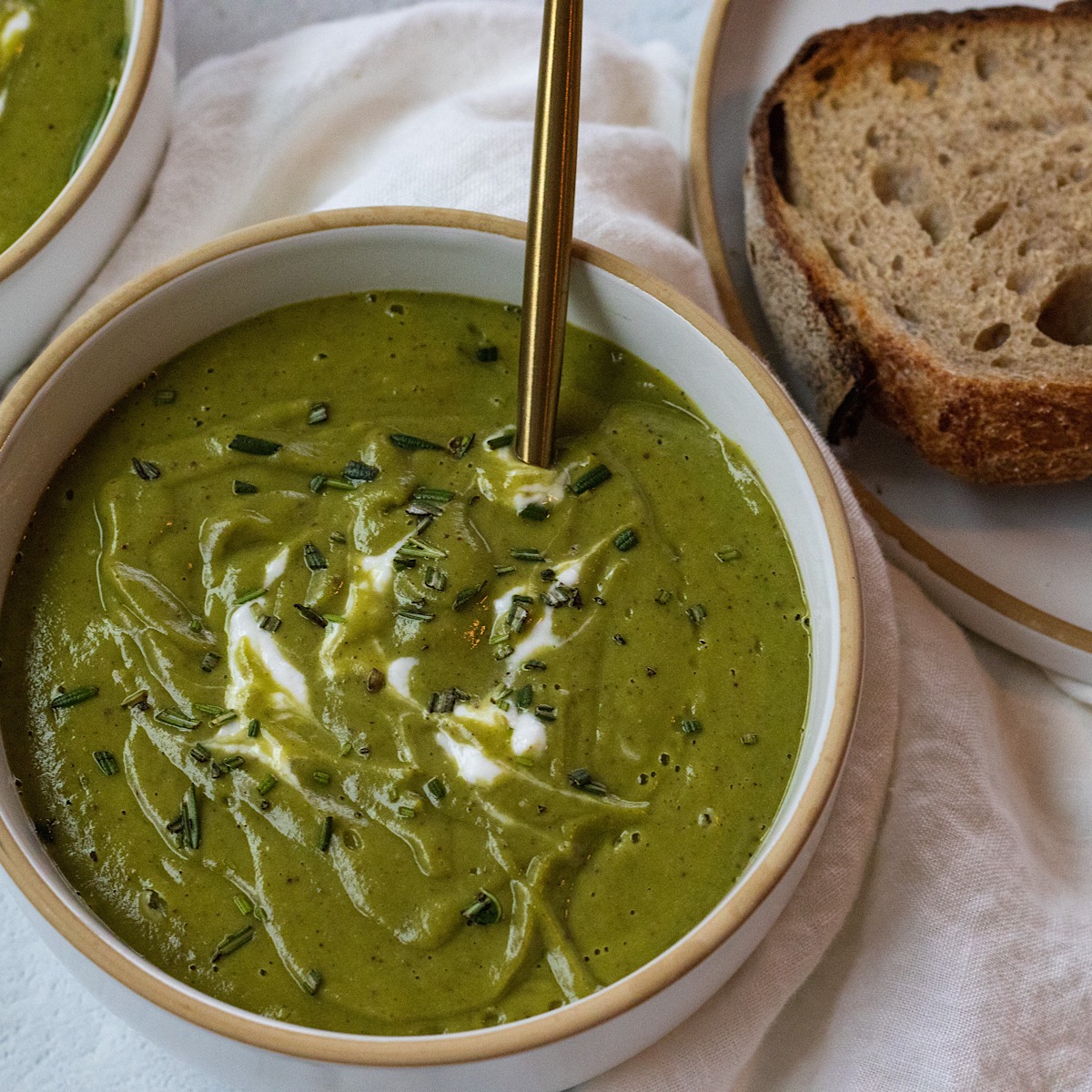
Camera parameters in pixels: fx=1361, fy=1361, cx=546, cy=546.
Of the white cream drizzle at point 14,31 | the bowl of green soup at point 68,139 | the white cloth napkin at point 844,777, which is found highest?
the white cream drizzle at point 14,31

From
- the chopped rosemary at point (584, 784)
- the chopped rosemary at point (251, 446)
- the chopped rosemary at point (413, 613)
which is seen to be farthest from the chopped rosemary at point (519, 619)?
the chopped rosemary at point (251, 446)

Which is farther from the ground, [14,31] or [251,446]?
[14,31]

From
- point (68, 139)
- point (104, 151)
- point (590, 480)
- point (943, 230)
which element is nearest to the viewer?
point (590, 480)

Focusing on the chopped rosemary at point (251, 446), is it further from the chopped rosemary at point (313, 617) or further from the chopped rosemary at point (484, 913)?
the chopped rosemary at point (484, 913)

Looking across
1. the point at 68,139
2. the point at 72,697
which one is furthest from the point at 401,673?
the point at 68,139

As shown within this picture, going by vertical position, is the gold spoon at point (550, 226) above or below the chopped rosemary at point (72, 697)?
above

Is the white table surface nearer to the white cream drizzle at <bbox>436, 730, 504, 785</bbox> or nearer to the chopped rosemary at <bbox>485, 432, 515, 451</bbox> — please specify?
the white cream drizzle at <bbox>436, 730, 504, 785</bbox>

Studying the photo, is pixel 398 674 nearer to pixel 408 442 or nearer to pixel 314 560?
pixel 314 560
